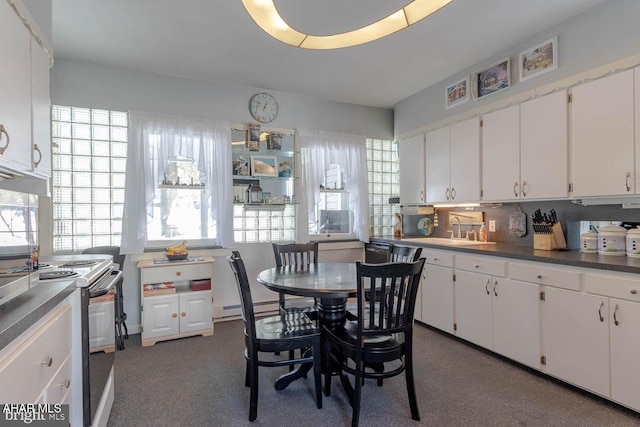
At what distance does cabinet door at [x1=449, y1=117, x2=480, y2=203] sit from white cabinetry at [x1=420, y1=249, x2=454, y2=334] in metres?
0.70

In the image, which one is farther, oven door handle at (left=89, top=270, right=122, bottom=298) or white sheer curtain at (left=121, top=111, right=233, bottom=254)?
white sheer curtain at (left=121, top=111, right=233, bottom=254)

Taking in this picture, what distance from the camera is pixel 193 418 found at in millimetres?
2006

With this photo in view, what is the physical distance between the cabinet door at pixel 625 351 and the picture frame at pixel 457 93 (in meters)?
2.40

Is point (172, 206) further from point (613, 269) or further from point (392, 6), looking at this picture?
point (613, 269)

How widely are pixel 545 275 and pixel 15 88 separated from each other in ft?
10.8

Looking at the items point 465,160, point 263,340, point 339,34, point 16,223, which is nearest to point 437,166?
point 465,160

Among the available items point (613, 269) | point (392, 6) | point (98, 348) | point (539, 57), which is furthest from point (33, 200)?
point (539, 57)

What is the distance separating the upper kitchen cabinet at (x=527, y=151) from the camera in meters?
2.59

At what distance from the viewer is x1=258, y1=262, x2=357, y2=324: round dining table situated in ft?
6.42

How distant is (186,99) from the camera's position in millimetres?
3646

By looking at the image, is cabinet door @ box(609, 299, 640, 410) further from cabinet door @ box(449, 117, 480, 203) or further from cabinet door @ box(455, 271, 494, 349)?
cabinet door @ box(449, 117, 480, 203)

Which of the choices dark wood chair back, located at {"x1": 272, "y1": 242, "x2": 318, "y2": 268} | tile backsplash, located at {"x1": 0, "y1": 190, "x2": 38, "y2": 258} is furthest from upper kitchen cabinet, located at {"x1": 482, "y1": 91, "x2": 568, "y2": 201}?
tile backsplash, located at {"x1": 0, "y1": 190, "x2": 38, "y2": 258}

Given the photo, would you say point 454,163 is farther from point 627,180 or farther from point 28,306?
point 28,306

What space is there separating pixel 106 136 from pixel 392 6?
2.98 m
